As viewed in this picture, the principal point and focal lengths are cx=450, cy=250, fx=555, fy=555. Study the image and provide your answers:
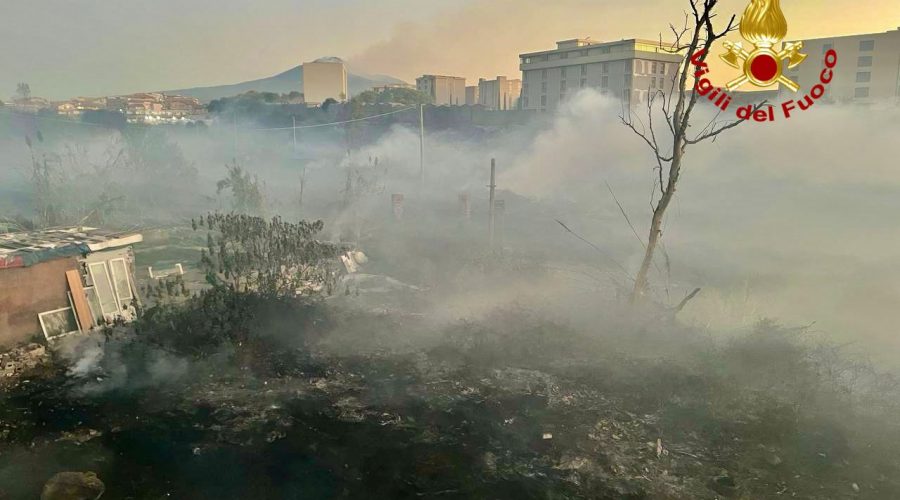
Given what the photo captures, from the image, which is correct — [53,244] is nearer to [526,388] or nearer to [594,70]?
[526,388]

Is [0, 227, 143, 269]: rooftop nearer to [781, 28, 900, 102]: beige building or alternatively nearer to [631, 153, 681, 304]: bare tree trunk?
[631, 153, 681, 304]: bare tree trunk

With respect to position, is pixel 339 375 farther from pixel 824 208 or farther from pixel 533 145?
pixel 533 145

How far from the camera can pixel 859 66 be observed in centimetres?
4441

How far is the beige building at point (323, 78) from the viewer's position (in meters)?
66.2

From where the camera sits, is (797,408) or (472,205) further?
(472,205)

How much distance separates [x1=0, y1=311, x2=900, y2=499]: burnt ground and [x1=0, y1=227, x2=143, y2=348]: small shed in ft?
4.10

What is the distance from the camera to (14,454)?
6.35m

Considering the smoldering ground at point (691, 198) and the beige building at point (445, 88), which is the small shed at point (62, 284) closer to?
the smoldering ground at point (691, 198)

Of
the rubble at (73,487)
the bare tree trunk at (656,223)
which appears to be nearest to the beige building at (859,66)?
the bare tree trunk at (656,223)

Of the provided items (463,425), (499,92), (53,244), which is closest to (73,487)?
(463,425)

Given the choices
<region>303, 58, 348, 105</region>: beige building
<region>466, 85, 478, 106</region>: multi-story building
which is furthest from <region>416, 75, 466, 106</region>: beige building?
<region>303, 58, 348, 105</region>: beige building

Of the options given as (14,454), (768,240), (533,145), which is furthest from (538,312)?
(533,145)

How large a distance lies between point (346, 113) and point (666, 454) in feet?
149

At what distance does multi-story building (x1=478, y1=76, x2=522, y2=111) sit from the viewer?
8019cm
